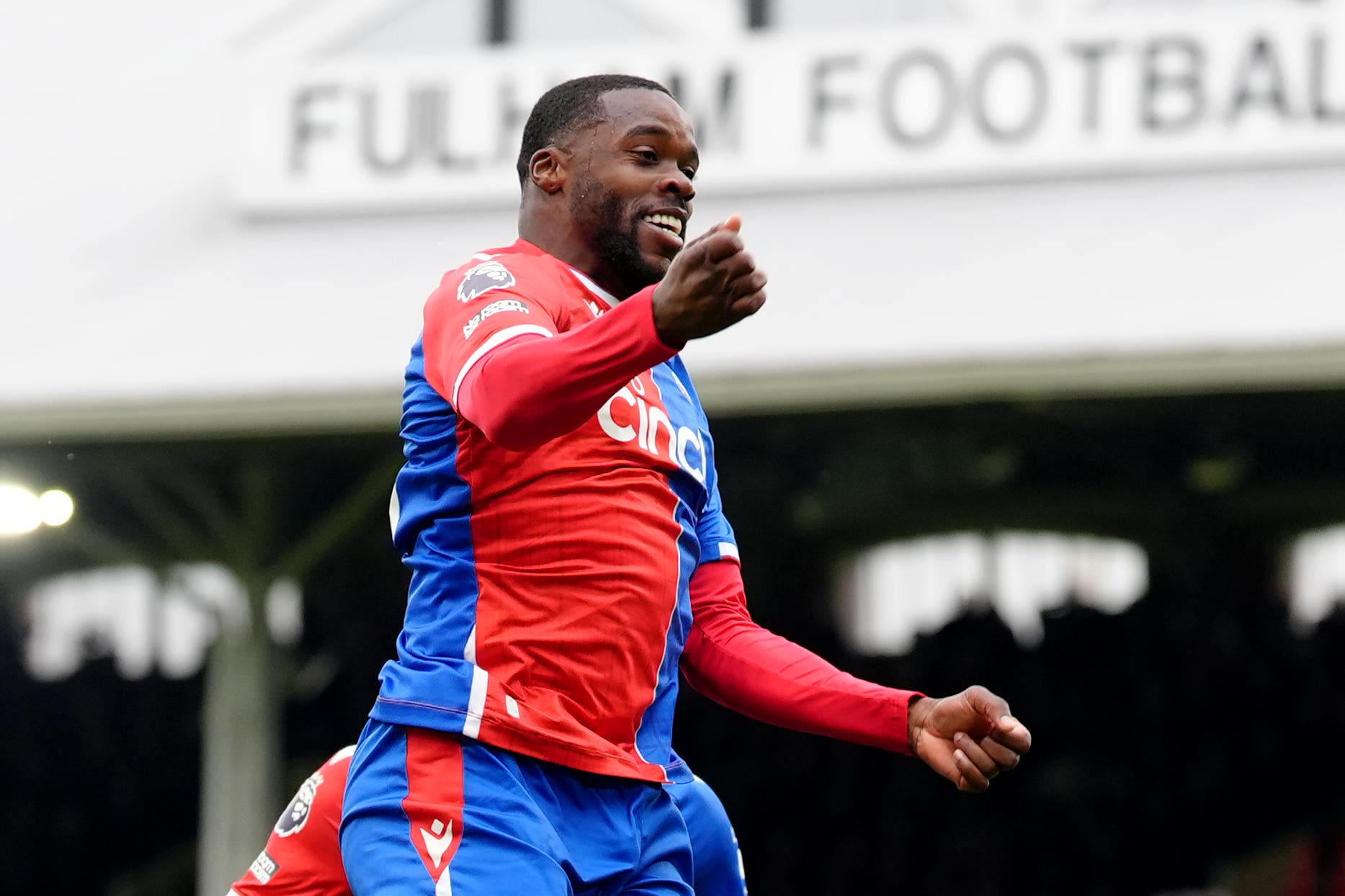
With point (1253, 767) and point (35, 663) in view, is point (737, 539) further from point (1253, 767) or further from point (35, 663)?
point (35, 663)

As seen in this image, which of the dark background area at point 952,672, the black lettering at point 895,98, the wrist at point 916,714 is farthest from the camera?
the dark background area at point 952,672

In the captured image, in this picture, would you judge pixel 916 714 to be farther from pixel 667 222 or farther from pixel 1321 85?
pixel 1321 85

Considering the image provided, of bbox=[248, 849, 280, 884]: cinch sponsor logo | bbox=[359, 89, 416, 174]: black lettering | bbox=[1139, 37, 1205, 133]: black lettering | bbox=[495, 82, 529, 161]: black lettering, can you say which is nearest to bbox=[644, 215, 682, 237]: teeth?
bbox=[248, 849, 280, 884]: cinch sponsor logo

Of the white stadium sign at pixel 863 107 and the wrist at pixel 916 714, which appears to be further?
the white stadium sign at pixel 863 107

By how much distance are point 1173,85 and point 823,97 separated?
1477 mm

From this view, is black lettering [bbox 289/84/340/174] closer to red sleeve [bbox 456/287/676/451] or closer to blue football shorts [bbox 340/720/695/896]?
blue football shorts [bbox 340/720/695/896]

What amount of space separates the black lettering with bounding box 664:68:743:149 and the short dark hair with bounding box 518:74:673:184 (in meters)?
6.10

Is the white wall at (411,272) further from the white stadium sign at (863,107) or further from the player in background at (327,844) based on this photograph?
the player in background at (327,844)

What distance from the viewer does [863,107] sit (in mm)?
8797

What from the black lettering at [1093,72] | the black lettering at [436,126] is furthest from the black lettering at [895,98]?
the black lettering at [436,126]

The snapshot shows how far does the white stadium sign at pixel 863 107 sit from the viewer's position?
850 cm

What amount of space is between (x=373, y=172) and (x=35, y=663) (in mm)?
7530

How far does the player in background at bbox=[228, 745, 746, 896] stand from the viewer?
282cm

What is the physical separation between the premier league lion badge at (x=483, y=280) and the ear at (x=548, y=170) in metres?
0.21
